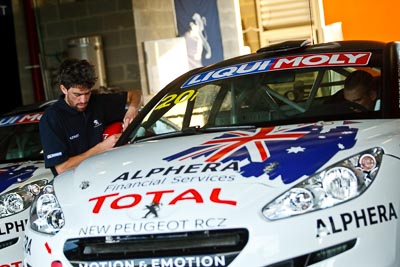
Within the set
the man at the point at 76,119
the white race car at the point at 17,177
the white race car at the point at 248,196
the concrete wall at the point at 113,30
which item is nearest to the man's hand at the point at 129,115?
the man at the point at 76,119

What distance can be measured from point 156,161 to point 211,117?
951 mm

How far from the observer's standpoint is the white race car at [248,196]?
11.6 ft

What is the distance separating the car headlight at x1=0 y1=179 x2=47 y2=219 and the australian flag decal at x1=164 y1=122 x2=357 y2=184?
5.34 ft

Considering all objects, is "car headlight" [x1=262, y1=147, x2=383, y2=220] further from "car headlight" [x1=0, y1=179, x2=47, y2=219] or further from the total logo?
"car headlight" [x1=0, y1=179, x2=47, y2=219]

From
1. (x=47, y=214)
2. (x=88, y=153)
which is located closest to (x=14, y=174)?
(x=88, y=153)

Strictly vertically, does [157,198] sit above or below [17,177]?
above

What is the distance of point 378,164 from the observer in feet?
12.3

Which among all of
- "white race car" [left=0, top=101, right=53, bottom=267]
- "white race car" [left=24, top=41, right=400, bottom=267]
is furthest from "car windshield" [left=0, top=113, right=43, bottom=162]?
"white race car" [left=24, top=41, right=400, bottom=267]

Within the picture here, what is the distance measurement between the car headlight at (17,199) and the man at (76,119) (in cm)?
23

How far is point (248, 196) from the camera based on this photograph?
3.65m

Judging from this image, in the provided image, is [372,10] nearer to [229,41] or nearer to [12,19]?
[229,41]

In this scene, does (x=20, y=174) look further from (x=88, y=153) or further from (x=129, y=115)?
(x=129, y=115)

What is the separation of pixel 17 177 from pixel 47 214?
1.58 m

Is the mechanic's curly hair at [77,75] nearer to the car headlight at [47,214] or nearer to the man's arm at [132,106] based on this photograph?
the man's arm at [132,106]
